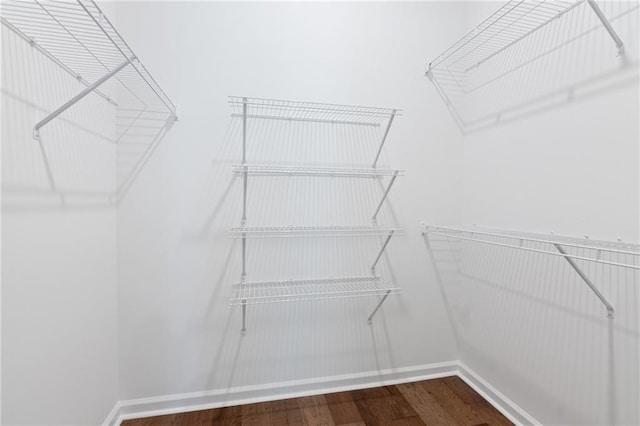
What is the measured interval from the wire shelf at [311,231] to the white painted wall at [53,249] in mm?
660

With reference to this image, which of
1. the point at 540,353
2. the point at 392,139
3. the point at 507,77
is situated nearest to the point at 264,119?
the point at 392,139

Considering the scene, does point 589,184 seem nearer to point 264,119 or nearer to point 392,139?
point 392,139

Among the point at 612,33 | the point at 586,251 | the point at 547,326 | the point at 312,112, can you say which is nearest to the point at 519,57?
the point at 612,33

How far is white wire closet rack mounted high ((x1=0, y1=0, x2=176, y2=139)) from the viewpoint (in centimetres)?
88

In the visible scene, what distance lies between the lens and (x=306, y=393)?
5.77 feet

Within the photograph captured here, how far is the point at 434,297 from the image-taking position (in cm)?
195

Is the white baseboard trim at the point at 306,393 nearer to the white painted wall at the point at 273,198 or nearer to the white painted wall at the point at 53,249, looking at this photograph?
the white painted wall at the point at 273,198

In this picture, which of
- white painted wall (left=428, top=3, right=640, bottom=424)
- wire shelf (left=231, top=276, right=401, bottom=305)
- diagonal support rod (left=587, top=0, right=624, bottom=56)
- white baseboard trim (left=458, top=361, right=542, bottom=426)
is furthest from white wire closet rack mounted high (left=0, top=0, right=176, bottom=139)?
white baseboard trim (left=458, top=361, right=542, bottom=426)

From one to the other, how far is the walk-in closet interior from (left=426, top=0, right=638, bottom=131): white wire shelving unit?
1 cm

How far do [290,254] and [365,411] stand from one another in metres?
0.96

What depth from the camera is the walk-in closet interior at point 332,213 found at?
1.12 m

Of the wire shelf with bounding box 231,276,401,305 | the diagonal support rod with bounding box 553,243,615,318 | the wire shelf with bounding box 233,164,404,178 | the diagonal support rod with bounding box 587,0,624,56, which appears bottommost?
the wire shelf with bounding box 231,276,401,305

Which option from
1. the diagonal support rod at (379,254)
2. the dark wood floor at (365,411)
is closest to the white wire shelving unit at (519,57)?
the diagonal support rod at (379,254)

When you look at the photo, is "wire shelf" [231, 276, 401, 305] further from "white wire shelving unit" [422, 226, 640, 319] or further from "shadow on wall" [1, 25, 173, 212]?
"shadow on wall" [1, 25, 173, 212]
